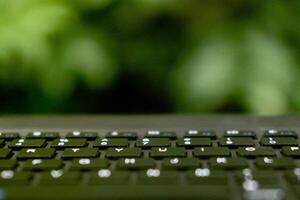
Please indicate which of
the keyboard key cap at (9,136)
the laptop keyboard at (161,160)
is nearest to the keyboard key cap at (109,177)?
the laptop keyboard at (161,160)

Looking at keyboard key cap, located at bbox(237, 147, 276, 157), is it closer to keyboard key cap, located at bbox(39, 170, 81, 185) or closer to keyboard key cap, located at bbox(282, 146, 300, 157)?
keyboard key cap, located at bbox(282, 146, 300, 157)

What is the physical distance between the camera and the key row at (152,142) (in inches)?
17.4

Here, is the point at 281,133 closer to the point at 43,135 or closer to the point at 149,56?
the point at 43,135

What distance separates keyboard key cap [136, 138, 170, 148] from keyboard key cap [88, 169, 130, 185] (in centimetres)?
6

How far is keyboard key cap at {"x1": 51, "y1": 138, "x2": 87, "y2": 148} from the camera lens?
1.45 ft

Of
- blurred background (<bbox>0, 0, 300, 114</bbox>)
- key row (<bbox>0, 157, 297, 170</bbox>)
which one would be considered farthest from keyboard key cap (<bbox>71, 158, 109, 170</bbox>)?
blurred background (<bbox>0, 0, 300, 114</bbox>)

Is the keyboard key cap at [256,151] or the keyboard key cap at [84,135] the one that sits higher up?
the keyboard key cap at [84,135]

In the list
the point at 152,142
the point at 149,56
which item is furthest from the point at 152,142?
the point at 149,56

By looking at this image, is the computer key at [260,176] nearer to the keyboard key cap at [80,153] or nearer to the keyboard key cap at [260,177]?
the keyboard key cap at [260,177]

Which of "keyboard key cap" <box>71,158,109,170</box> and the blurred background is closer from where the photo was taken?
"keyboard key cap" <box>71,158,109,170</box>

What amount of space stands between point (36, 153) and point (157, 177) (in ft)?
0.31

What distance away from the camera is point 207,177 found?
1.21ft

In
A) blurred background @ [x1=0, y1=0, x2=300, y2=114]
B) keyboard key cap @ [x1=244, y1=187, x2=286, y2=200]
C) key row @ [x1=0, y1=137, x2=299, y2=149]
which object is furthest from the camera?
blurred background @ [x1=0, y1=0, x2=300, y2=114]

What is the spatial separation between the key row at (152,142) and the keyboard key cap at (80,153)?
1 cm
